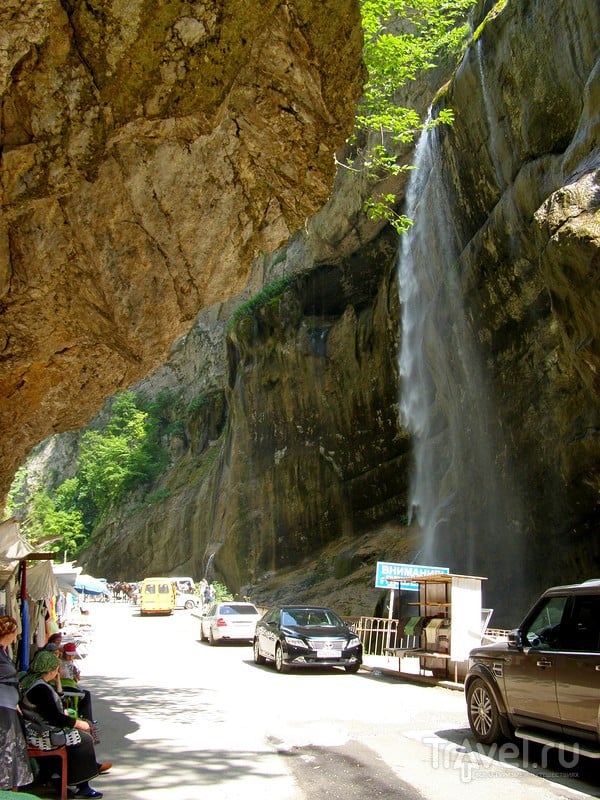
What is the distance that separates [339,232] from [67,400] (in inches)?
1029

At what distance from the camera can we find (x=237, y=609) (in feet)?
70.4

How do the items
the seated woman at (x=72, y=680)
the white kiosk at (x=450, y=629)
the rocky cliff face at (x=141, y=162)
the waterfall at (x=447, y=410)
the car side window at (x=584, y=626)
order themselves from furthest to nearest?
1. the waterfall at (x=447, y=410)
2. the white kiosk at (x=450, y=629)
3. the rocky cliff face at (x=141, y=162)
4. the seated woman at (x=72, y=680)
5. the car side window at (x=584, y=626)

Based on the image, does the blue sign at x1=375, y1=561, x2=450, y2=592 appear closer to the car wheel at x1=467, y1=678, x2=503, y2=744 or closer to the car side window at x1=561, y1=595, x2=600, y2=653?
the car wheel at x1=467, y1=678, x2=503, y2=744


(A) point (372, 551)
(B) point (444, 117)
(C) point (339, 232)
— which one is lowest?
(A) point (372, 551)

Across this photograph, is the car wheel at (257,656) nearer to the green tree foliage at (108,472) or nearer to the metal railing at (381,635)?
the metal railing at (381,635)

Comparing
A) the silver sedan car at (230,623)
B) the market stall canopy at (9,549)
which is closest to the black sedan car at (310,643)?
the silver sedan car at (230,623)

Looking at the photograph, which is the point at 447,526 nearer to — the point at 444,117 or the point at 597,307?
the point at 597,307

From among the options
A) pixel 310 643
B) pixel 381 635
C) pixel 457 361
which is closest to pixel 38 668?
pixel 310 643

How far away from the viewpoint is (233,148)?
9.84 meters

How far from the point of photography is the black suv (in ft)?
19.8

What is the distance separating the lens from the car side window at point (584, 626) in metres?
6.25

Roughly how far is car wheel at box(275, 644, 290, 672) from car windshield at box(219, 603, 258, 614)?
21.7 ft

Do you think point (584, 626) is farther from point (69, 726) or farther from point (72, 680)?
point (72, 680)

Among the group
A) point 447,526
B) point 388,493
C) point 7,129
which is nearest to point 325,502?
point 388,493
